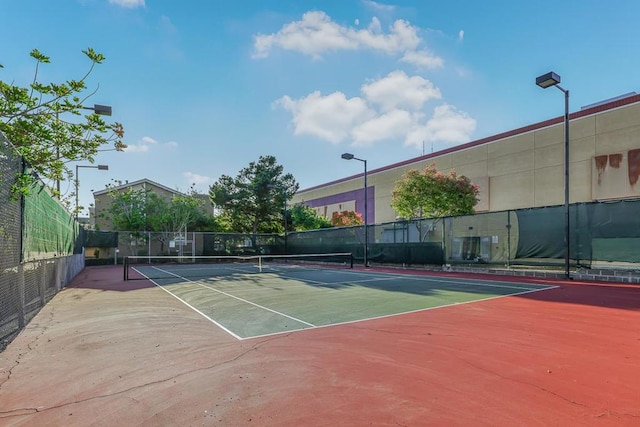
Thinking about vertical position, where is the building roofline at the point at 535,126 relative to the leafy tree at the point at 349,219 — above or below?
above

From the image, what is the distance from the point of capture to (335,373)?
3910 millimetres

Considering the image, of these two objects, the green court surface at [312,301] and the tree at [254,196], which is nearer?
the green court surface at [312,301]

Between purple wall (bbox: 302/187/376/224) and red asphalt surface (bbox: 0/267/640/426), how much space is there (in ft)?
127

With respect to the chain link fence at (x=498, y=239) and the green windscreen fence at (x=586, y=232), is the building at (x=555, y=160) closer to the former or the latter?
the chain link fence at (x=498, y=239)

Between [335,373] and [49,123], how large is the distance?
19.3 ft

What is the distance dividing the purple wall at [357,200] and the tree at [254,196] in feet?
41.4

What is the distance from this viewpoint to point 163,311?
7578 mm

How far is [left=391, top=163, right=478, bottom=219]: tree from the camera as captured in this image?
25.5 metres

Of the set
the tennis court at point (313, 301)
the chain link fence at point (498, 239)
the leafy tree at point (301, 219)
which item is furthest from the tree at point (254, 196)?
the tennis court at point (313, 301)

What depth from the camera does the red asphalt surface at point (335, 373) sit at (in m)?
2.97

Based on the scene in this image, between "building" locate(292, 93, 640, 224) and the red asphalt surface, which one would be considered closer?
the red asphalt surface

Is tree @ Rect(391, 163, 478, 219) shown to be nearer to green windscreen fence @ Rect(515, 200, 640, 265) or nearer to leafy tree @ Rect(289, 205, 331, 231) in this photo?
green windscreen fence @ Rect(515, 200, 640, 265)

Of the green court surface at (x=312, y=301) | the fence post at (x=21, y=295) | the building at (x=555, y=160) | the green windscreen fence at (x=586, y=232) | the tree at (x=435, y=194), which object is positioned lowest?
the green court surface at (x=312, y=301)

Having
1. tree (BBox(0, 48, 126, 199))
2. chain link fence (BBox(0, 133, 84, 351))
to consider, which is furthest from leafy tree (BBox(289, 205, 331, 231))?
tree (BBox(0, 48, 126, 199))
